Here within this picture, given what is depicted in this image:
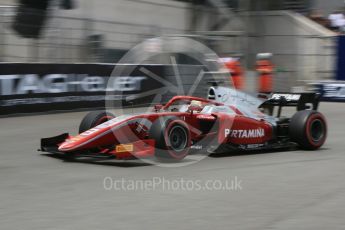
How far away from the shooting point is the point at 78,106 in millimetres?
15070

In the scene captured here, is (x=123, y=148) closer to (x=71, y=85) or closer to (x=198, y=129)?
(x=198, y=129)

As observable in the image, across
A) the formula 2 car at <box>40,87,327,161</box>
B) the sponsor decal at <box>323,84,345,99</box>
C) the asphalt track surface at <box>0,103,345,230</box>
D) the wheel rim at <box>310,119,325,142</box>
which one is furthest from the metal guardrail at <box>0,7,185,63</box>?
the wheel rim at <box>310,119,325,142</box>

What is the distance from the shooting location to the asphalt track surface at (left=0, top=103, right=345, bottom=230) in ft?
16.1

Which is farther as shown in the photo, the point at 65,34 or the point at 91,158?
the point at 65,34

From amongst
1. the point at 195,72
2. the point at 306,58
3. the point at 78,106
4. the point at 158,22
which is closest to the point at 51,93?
the point at 78,106

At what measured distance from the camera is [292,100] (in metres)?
9.52

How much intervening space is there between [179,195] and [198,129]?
2.34 meters

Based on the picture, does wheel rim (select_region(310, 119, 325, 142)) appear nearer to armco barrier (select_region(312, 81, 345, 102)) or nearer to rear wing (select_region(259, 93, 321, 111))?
rear wing (select_region(259, 93, 321, 111))

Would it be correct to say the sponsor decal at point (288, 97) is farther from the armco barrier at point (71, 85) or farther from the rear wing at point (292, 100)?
the armco barrier at point (71, 85)

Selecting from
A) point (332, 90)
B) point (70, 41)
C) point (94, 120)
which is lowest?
point (332, 90)

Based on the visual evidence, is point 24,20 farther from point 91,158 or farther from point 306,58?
point 306,58

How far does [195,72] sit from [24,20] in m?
5.58

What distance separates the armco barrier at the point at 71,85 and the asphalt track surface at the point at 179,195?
178 inches

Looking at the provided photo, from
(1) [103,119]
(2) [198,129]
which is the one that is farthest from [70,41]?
(2) [198,129]
